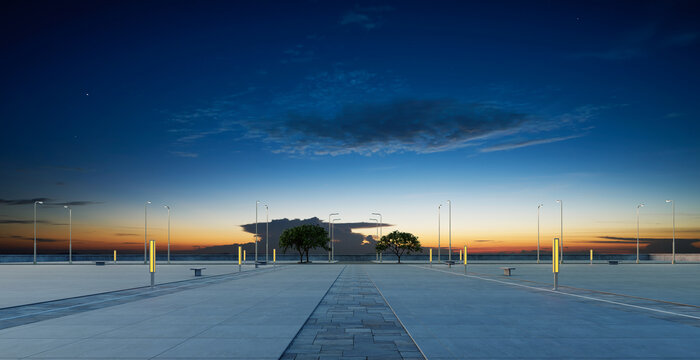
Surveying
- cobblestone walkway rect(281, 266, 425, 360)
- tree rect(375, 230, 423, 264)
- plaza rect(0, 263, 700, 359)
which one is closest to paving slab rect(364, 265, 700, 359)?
plaza rect(0, 263, 700, 359)

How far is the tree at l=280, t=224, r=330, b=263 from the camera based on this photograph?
77312 mm

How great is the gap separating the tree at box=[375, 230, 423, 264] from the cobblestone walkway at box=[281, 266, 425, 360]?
58.4 meters

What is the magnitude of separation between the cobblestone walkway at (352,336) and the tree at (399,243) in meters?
58.4

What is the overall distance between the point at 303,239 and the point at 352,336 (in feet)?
219

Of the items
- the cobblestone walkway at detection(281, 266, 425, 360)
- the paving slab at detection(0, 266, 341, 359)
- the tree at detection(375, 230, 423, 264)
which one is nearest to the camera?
the cobblestone walkway at detection(281, 266, 425, 360)

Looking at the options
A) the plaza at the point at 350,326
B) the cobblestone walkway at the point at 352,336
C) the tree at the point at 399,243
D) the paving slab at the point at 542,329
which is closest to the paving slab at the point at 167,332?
the plaza at the point at 350,326

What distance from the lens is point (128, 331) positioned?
1172cm

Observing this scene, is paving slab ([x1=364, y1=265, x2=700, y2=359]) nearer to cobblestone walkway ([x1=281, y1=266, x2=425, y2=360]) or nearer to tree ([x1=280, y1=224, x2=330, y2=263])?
cobblestone walkway ([x1=281, y1=266, x2=425, y2=360])

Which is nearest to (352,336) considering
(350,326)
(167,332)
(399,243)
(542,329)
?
(350,326)

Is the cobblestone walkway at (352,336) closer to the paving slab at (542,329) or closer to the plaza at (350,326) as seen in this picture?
the plaza at (350,326)

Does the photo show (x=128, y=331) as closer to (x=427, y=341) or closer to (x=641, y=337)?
(x=427, y=341)

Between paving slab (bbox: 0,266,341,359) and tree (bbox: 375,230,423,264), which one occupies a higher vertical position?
paving slab (bbox: 0,266,341,359)

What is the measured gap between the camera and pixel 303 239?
7719cm

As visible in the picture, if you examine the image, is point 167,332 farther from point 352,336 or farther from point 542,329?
point 542,329
